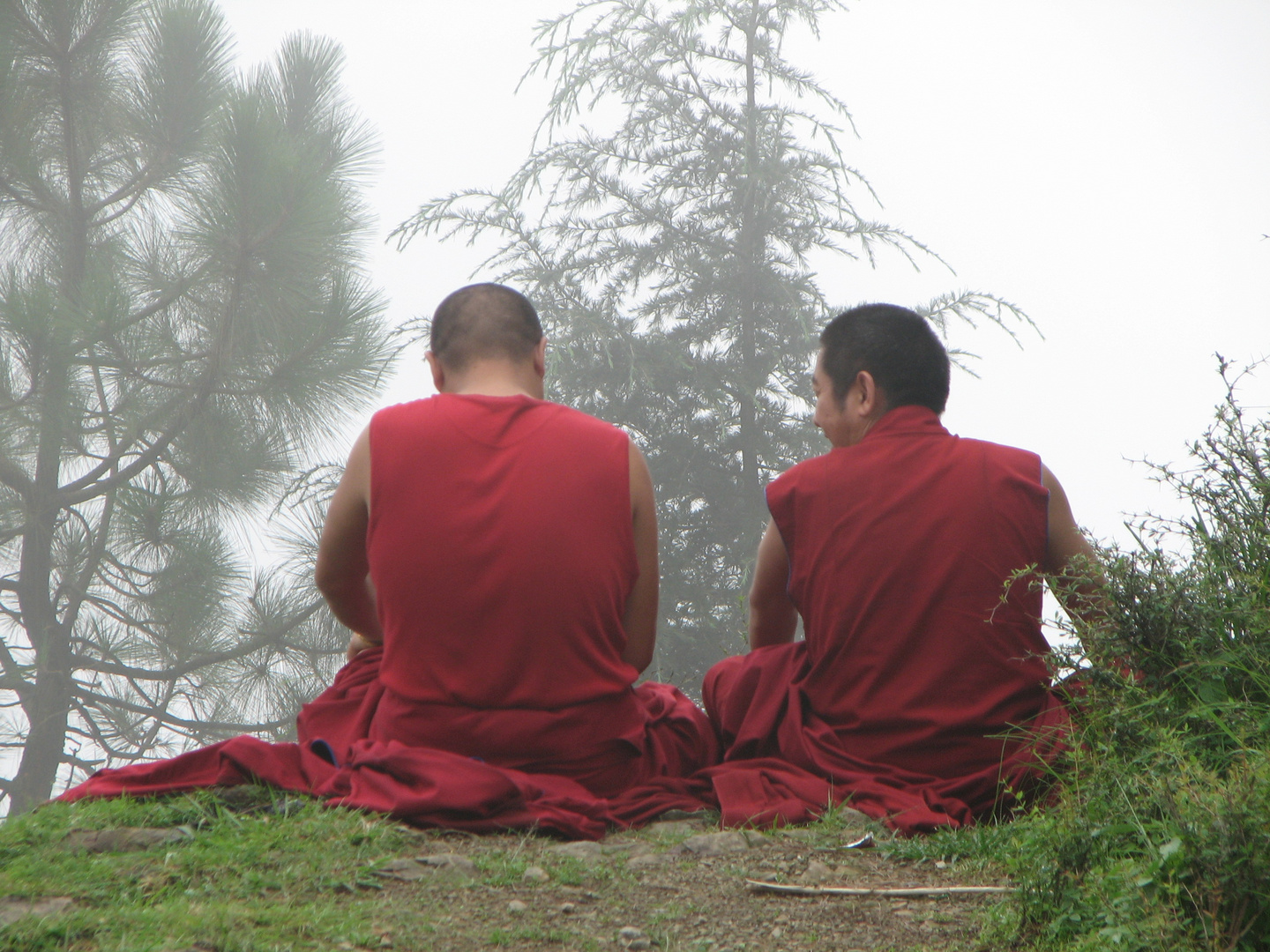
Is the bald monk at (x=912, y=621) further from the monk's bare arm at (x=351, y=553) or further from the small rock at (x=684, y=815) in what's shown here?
the monk's bare arm at (x=351, y=553)

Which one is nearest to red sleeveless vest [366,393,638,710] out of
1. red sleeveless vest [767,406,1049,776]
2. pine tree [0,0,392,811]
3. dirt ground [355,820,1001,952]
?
dirt ground [355,820,1001,952]

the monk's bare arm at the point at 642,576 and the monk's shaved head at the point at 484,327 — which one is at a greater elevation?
the monk's shaved head at the point at 484,327

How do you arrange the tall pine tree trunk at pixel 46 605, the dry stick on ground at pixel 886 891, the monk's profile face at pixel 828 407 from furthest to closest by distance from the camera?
the tall pine tree trunk at pixel 46 605 < the monk's profile face at pixel 828 407 < the dry stick on ground at pixel 886 891

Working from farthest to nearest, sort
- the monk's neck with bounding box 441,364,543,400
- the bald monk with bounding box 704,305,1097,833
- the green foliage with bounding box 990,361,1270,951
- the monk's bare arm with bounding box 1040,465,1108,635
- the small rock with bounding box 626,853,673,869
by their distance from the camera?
the monk's neck with bounding box 441,364,543,400, the bald monk with bounding box 704,305,1097,833, the monk's bare arm with bounding box 1040,465,1108,635, the small rock with bounding box 626,853,673,869, the green foliage with bounding box 990,361,1270,951

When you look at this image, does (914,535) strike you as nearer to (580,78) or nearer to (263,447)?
(263,447)

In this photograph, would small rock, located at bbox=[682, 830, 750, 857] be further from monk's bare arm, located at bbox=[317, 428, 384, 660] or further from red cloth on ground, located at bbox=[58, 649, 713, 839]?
monk's bare arm, located at bbox=[317, 428, 384, 660]

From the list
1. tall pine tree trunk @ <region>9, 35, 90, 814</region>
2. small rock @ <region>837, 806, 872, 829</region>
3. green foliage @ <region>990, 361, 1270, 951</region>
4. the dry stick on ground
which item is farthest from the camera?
tall pine tree trunk @ <region>9, 35, 90, 814</region>

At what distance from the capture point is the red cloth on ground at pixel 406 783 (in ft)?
7.20

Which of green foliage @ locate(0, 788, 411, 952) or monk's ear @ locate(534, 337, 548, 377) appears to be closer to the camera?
green foliage @ locate(0, 788, 411, 952)

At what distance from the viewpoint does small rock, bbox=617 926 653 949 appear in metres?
1.66

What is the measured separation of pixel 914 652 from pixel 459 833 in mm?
1048

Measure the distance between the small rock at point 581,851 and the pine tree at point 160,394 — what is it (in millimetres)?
5577

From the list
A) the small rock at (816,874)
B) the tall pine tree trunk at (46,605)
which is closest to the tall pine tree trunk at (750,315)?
the tall pine tree trunk at (46,605)

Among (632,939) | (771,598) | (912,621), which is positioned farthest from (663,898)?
(771,598)
